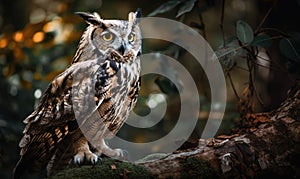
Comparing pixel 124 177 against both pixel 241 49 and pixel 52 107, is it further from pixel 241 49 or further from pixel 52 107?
pixel 241 49

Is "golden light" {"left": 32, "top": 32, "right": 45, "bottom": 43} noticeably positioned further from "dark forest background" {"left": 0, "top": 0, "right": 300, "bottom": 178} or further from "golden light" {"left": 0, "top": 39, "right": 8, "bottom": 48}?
"golden light" {"left": 0, "top": 39, "right": 8, "bottom": 48}

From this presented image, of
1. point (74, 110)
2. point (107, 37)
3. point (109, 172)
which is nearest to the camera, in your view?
point (109, 172)

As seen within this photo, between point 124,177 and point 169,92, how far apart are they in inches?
39.5

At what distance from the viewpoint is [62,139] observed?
2102 mm

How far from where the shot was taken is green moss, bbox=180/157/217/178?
1.78 meters

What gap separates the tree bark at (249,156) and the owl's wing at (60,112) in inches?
16.6

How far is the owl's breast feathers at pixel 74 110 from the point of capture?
6.80ft

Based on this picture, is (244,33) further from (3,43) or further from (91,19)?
(3,43)

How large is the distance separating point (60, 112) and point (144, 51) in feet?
2.71

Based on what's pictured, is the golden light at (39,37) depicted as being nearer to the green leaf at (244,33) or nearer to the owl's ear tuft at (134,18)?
the owl's ear tuft at (134,18)

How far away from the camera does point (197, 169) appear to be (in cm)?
179

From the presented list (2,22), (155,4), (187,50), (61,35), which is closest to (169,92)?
(187,50)

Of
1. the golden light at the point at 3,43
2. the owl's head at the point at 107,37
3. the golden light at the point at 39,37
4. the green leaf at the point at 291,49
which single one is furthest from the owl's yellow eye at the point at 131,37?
the golden light at the point at 3,43

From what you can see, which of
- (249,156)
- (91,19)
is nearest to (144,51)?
(91,19)
